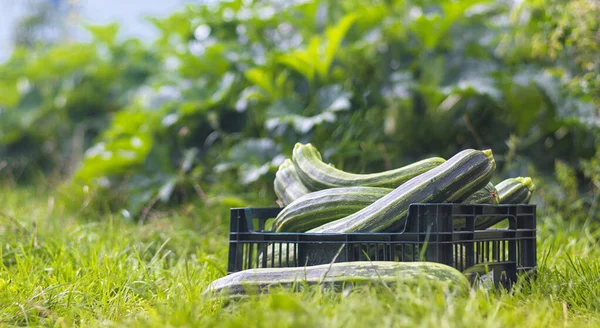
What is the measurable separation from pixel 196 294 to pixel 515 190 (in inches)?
50.9

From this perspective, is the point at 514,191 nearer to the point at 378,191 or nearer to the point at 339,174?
the point at 378,191

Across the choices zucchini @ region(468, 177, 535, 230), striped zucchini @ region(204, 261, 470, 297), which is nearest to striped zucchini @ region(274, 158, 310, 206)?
striped zucchini @ region(204, 261, 470, 297)

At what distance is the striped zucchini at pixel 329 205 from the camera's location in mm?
2328

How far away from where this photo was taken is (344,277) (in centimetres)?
190

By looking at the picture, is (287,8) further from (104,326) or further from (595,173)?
(104,326)

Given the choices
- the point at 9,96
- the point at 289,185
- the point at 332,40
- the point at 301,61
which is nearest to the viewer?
the point at 289,185

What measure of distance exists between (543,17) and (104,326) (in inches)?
142

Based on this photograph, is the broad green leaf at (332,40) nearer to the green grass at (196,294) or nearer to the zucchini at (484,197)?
the green grass at (196,294)

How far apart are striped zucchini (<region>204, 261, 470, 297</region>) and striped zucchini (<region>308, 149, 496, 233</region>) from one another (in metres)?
0.23

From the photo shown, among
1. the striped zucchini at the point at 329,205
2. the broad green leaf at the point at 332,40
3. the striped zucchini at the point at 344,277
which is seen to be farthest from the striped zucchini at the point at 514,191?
the broad green leaf at the point at 332,40

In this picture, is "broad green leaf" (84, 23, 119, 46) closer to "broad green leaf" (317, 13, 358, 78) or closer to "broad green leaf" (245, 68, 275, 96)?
"broad green leaf" (245, 68, 275, 96)

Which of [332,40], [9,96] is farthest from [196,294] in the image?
[9,96]

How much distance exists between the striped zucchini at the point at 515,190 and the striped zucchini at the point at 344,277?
746 millimetres

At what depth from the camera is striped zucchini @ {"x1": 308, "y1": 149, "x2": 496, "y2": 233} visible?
2.14 m
